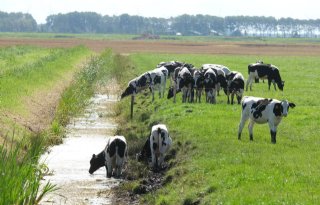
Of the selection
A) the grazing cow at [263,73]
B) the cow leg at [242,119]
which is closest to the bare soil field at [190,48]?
the grazing cow at [263,73]

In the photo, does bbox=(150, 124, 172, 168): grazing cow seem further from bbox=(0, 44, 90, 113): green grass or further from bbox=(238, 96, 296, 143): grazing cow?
bbox=(0, 44, 90, 113): green grass

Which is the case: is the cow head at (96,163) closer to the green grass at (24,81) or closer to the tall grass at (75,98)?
the tall grass at (75,98)

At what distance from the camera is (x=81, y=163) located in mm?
22922

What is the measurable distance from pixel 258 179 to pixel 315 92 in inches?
909

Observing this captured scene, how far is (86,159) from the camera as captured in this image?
23.7 meters

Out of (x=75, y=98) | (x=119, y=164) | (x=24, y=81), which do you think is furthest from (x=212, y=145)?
(x=24, y=81)

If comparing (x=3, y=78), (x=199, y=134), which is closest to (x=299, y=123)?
(x=199, y=134)

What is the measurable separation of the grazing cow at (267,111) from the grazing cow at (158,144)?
2846 millimetres

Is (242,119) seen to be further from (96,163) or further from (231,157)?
(96,163)

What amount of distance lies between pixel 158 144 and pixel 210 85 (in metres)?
12.2

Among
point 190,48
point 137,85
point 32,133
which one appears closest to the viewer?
point 32,133

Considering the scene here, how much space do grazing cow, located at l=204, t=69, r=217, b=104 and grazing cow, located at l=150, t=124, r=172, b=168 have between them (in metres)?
12.0

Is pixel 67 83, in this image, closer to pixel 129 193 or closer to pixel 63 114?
pixel 63 114

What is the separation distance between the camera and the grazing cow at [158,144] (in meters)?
20.6
